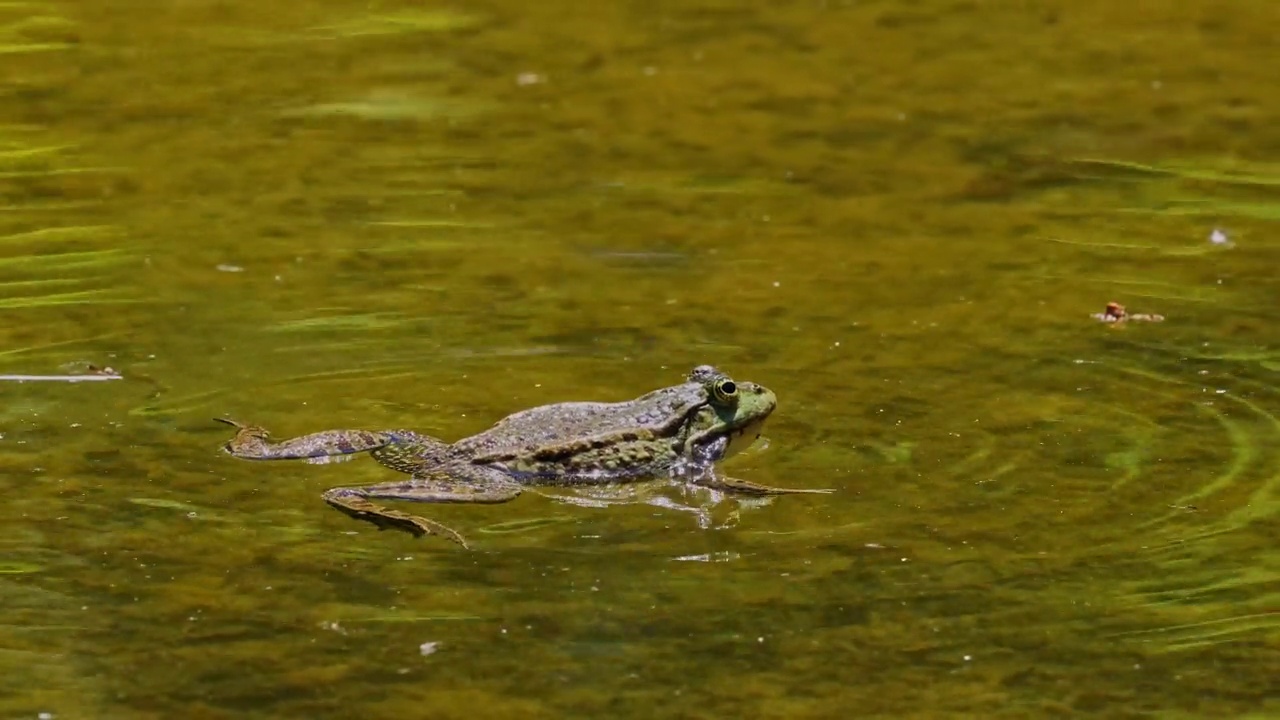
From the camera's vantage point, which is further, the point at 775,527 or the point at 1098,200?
the point at 1098,200

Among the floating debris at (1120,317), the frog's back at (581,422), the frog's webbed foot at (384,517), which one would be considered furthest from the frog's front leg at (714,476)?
the floating debris at (1120,317)

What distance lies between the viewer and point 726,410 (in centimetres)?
674

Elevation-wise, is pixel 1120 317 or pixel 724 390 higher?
pixel 724 390

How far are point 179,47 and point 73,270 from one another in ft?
12.1

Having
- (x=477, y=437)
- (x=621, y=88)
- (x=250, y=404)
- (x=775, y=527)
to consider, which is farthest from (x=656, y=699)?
(x=621, y=88)

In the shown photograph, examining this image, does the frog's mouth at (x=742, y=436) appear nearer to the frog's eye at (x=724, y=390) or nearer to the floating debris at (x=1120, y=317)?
the frog's eye at (x=724, y=390)

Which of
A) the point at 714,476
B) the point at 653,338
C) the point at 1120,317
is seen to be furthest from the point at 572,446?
the point at 1120,317

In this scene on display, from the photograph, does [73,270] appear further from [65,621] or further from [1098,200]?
[1098,200]

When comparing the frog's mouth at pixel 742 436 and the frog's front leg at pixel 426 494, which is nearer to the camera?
the frog's front leg at pixel 426 494

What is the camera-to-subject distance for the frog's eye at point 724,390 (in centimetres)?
669

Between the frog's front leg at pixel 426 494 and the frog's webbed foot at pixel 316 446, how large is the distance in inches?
10.0

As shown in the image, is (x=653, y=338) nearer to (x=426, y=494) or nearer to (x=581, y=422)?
(x=581, y=422)

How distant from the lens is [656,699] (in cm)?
520

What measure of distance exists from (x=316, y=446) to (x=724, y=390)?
54.0 inches
